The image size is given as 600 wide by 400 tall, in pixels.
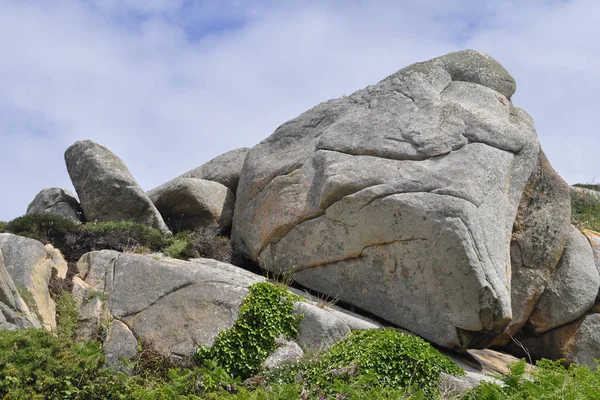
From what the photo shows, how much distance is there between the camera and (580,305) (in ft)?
59.6

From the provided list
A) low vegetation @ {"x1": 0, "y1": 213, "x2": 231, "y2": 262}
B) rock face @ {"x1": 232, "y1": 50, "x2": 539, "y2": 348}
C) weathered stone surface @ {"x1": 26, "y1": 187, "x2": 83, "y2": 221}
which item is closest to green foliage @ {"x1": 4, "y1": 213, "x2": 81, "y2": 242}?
low vegetation @ {"x1": 0, "y1": 213, "x2": 231, "y2": 262}

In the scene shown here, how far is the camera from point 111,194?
1919cm

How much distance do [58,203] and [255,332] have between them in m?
8.85

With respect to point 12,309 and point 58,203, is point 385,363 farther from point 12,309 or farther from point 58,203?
point 58,203

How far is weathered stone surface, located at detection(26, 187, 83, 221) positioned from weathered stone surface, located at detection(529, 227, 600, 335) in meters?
12.0

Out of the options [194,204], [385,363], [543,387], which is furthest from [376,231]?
[194,204]

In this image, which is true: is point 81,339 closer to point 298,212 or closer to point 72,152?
point 298,212

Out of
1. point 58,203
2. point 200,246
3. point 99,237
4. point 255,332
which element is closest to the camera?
point 255,332

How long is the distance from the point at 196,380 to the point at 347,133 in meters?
7.17

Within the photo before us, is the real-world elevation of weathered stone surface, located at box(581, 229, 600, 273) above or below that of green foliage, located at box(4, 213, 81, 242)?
below

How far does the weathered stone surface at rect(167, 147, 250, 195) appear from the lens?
68.6ft

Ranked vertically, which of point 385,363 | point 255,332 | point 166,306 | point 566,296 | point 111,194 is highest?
point 111,194

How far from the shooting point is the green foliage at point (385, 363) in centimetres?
1273

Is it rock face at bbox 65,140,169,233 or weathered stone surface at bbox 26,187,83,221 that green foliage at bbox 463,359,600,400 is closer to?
rock face at bbox 65,140,169,233
